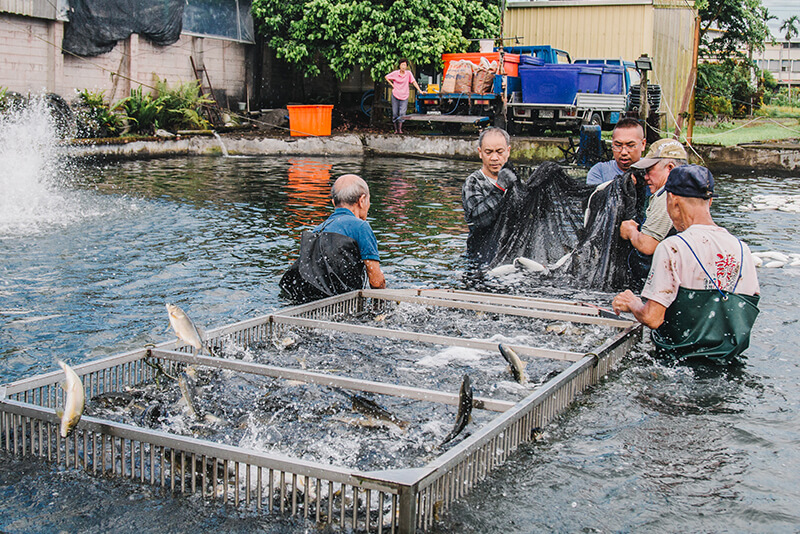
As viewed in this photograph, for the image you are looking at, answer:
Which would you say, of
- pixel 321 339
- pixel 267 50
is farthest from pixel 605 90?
pixel 321 339

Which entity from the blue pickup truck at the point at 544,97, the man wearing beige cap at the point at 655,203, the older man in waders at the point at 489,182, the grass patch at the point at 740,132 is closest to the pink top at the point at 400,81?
the blue pickup truck at the point at 544,97

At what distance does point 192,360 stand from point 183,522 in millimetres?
1566

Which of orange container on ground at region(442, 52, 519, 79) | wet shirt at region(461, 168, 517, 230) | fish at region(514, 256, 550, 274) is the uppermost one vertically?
orange container on ground at region(442, 52, 519, 79)

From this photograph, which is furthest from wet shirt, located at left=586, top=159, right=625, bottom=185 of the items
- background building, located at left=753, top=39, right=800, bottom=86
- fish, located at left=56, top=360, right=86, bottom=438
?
background building, located at left=753, top=39, right=800, bottom=86

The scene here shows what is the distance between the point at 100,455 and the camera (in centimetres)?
368

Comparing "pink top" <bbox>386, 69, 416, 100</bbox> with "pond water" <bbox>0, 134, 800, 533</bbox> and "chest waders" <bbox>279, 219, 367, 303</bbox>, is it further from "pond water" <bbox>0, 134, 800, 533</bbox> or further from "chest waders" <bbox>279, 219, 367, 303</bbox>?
"chest waders" <bbox>279, 219, 367, 303</bbox>

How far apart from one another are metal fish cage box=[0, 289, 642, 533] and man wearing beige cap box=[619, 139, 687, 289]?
1.40 meters

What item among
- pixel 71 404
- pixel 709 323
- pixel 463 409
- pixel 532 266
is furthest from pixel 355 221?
pixel 71 404

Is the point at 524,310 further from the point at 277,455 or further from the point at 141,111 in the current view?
the point at 141,111

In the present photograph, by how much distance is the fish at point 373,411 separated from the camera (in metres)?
4.16

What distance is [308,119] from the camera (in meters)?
23.3

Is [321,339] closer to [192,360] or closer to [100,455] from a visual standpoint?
[192,360]

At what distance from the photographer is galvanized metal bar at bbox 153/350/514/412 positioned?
13.1 feet

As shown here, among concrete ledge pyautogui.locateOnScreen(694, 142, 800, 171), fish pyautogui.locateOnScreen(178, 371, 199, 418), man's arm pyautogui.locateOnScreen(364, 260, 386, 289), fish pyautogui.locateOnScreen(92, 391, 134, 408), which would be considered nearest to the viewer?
fish pyautogui.locateOnScreen(178, 371, 199, 418)
